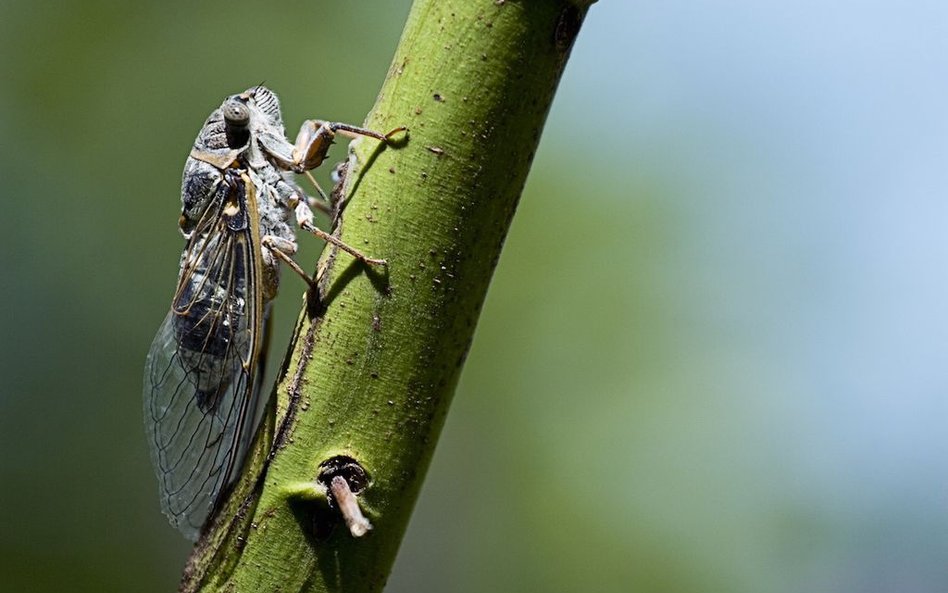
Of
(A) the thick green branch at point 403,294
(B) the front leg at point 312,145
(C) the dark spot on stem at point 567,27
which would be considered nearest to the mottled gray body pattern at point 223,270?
(B) the front leg at point 312,145

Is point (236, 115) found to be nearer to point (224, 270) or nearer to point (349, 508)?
point (224, 270)

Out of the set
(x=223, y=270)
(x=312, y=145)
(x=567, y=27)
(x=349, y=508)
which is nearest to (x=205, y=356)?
(x=223, y=270)

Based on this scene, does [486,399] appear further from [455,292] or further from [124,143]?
[455,292]

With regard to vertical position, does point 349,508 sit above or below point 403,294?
below

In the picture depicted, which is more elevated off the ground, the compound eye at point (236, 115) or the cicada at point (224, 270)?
the compound eye at point (236, 115)

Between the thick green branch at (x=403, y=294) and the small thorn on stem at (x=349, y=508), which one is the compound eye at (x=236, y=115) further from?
the small thorn on stem at (x=349, y=508)

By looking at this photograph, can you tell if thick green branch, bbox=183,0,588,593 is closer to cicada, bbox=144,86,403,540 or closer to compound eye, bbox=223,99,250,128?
cicada, bbox=144,86,403,540
